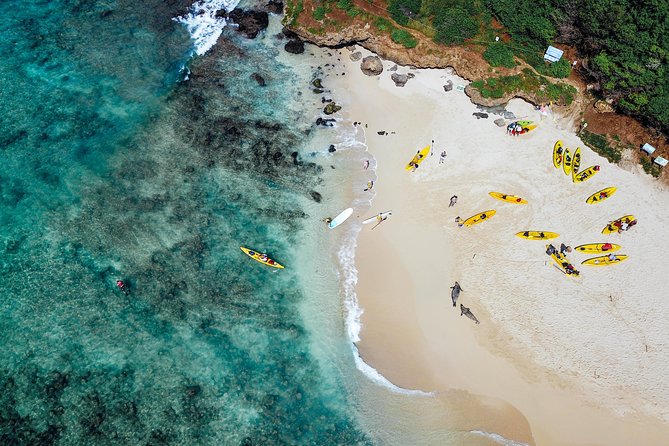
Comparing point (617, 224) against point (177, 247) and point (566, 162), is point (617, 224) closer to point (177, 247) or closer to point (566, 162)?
point (566, 162)

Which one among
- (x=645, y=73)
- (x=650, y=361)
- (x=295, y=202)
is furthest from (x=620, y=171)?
(x=295, y=202)

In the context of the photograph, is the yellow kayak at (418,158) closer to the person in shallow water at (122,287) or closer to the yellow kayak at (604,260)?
the yellow kayak at (604,260)

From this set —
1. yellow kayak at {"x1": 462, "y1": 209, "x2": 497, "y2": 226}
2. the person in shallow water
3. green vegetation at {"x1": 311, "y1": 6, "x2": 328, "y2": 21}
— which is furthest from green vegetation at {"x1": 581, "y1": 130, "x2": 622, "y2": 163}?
the person in shallow water

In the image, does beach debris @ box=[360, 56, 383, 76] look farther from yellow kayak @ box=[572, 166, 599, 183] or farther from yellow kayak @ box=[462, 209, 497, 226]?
yellow kayak @ box=[572, 166, 599, 183]

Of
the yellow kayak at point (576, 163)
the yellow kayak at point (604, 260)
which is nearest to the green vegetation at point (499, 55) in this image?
the yellow kayak at point (576, 163)

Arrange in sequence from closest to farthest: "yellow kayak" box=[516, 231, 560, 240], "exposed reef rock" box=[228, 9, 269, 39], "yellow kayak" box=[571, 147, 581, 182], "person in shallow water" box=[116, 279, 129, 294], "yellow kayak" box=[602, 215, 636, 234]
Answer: "person in shallow water" box=[116, 279, 129, 294]
"yellow kayak" box=[516, 231, 560, 240]
"yellow kayak" box=[602, 215, 636, 234]
"yellow kayak" box=[571, 147, 581, 182]
"exposed reef rock" box=[228, 9, 269, 39]

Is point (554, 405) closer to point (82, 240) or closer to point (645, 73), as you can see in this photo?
point (645, 73)

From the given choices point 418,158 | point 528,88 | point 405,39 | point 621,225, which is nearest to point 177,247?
point 418,158
